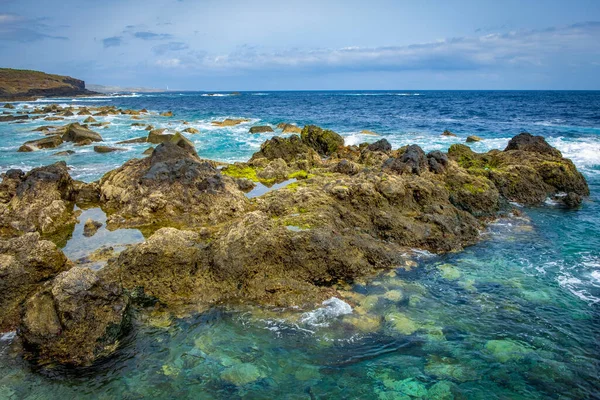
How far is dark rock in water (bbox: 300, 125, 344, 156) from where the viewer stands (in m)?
29.3

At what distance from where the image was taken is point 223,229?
1230 centimetres

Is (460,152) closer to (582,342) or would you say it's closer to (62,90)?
(582,342)

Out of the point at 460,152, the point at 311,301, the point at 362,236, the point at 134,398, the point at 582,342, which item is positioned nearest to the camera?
the point at 134,398

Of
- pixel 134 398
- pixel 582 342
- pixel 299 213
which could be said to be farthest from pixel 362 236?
pixel 134 398

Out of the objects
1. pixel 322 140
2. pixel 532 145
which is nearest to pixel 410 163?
pixel 532 145

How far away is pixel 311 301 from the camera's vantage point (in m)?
9.59

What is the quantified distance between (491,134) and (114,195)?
132 ft

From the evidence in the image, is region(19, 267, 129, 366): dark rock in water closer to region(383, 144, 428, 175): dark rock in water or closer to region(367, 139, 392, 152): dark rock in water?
region(383, 144, 428, 175): dark rock in water

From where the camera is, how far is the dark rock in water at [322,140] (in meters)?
29.3

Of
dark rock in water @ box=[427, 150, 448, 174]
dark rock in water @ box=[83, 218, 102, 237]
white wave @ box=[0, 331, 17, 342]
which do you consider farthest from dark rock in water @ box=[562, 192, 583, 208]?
white wave @ box=[0, 331, 17, 342]

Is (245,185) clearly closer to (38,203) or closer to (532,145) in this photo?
(38,203)

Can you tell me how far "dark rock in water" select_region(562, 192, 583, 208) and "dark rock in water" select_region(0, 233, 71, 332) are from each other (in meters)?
20.1

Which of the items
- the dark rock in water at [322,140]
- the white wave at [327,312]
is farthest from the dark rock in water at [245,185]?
the dark rock in water at [322,140]

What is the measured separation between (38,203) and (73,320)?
8.58 meters
